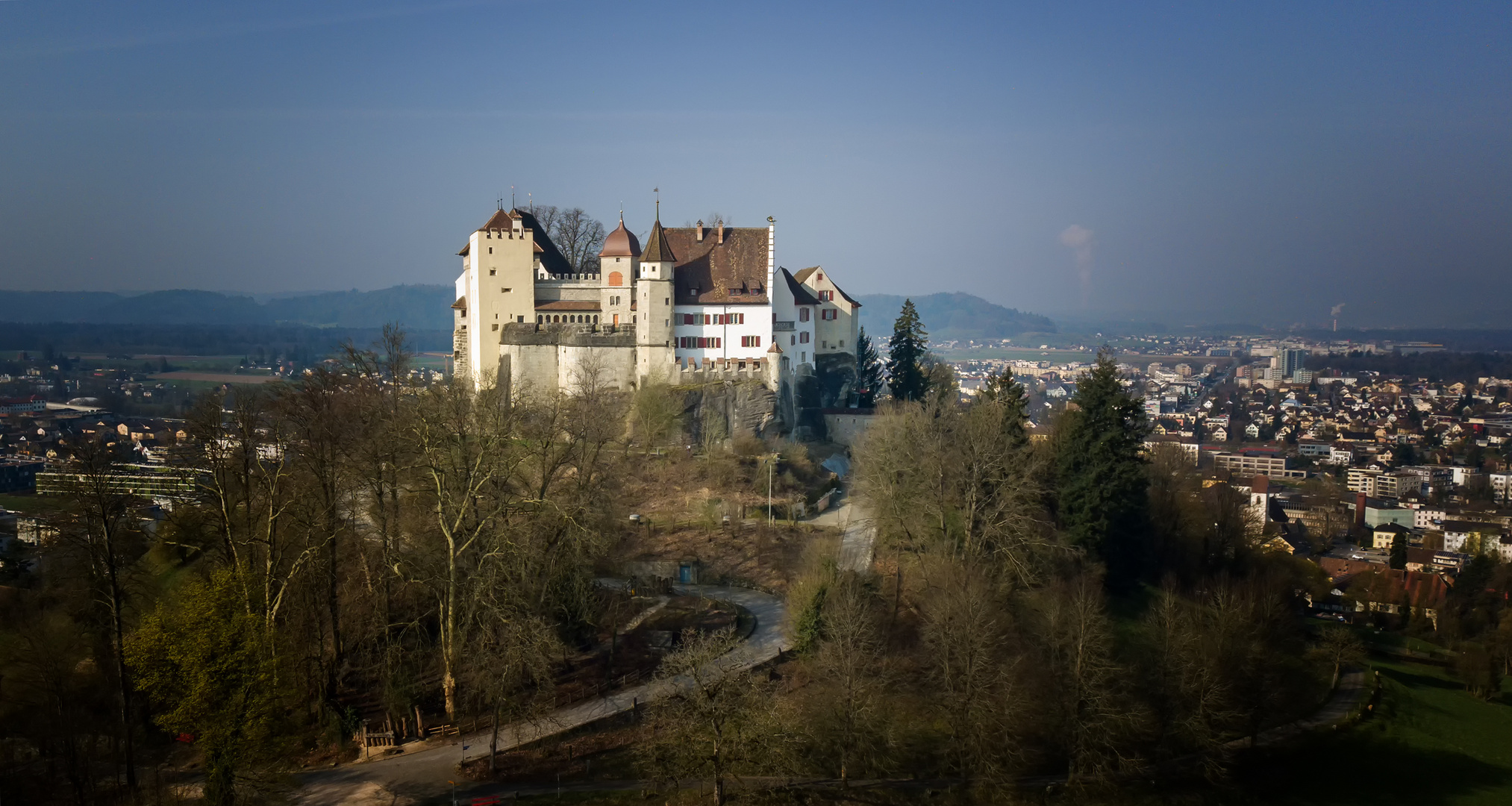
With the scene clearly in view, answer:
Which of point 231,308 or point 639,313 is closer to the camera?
point 639,313

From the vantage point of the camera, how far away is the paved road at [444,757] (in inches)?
841

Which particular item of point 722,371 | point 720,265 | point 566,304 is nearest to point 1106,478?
point 722,371

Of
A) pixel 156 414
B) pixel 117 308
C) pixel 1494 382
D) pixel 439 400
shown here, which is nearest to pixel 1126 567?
pixel 439 400

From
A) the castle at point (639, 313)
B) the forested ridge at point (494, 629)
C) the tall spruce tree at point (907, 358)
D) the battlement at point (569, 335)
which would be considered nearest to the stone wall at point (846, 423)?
the castle at point (639, 313)

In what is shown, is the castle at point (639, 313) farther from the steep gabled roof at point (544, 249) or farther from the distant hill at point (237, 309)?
the distant hill at point (237, 309)

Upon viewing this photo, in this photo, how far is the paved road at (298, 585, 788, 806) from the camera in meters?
21.4

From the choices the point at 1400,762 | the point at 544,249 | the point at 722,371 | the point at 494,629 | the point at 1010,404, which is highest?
the point at 544,249

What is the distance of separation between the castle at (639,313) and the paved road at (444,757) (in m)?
19.5

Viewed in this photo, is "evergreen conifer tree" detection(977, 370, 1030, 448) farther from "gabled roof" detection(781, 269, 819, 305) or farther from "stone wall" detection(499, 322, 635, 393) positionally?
"stone wall" detection(499, 322, 635, 393)

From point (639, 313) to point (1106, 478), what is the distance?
67.7ft

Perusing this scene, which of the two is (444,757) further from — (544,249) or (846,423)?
(544,249)

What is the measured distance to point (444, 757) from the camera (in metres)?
23.1

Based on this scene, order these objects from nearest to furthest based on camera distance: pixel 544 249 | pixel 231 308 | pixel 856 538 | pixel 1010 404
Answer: pixel 856 538
pixel 1010 404
pixel 544 249
pixel 231 308

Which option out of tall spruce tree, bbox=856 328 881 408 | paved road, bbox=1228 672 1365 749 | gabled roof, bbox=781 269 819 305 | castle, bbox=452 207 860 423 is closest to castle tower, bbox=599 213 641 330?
castle, bbox=452 207 860 423
